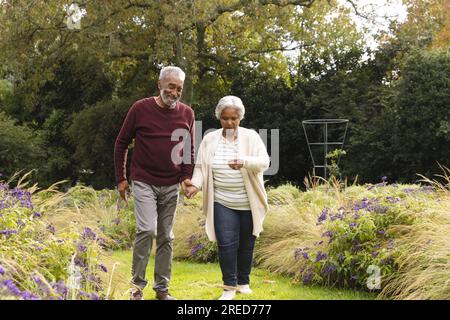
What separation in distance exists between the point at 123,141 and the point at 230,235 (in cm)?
109

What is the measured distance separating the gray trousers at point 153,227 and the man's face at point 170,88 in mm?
651

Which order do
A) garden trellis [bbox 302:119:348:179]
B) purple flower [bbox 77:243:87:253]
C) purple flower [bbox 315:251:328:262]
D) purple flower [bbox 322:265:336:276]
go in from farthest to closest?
garden trellis [bbox 302:119:348:179]
purple flower [bbox 315:251:328:262]
purple flower [bbox 322:265:336:276]
purple flower [bbox 77:243:87:253]

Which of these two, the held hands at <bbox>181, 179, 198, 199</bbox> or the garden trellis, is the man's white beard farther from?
the garden trellis

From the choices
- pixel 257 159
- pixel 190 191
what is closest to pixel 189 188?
pixel 190 191

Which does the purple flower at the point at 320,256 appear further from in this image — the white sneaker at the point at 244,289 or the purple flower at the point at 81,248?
the purple flower at the point at 81,248

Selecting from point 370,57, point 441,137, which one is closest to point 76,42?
point 370,57

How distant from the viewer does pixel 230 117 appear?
16.0 ft

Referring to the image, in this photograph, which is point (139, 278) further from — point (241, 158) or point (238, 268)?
point (241, 158)

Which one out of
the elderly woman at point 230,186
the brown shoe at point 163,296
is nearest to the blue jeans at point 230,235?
the elderly woman at point 230,186

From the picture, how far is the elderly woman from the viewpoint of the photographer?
4875 mm

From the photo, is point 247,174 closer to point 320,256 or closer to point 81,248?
point 320,256

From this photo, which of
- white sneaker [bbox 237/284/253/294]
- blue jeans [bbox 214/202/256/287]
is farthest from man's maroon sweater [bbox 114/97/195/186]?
white sneaker [bbox 237/284/253/294]

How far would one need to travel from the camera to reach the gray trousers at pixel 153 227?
15.6ft

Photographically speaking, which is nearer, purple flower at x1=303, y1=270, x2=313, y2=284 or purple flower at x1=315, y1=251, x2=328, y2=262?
purple flower at x1=315, y1=251, x2=328, y2=262
